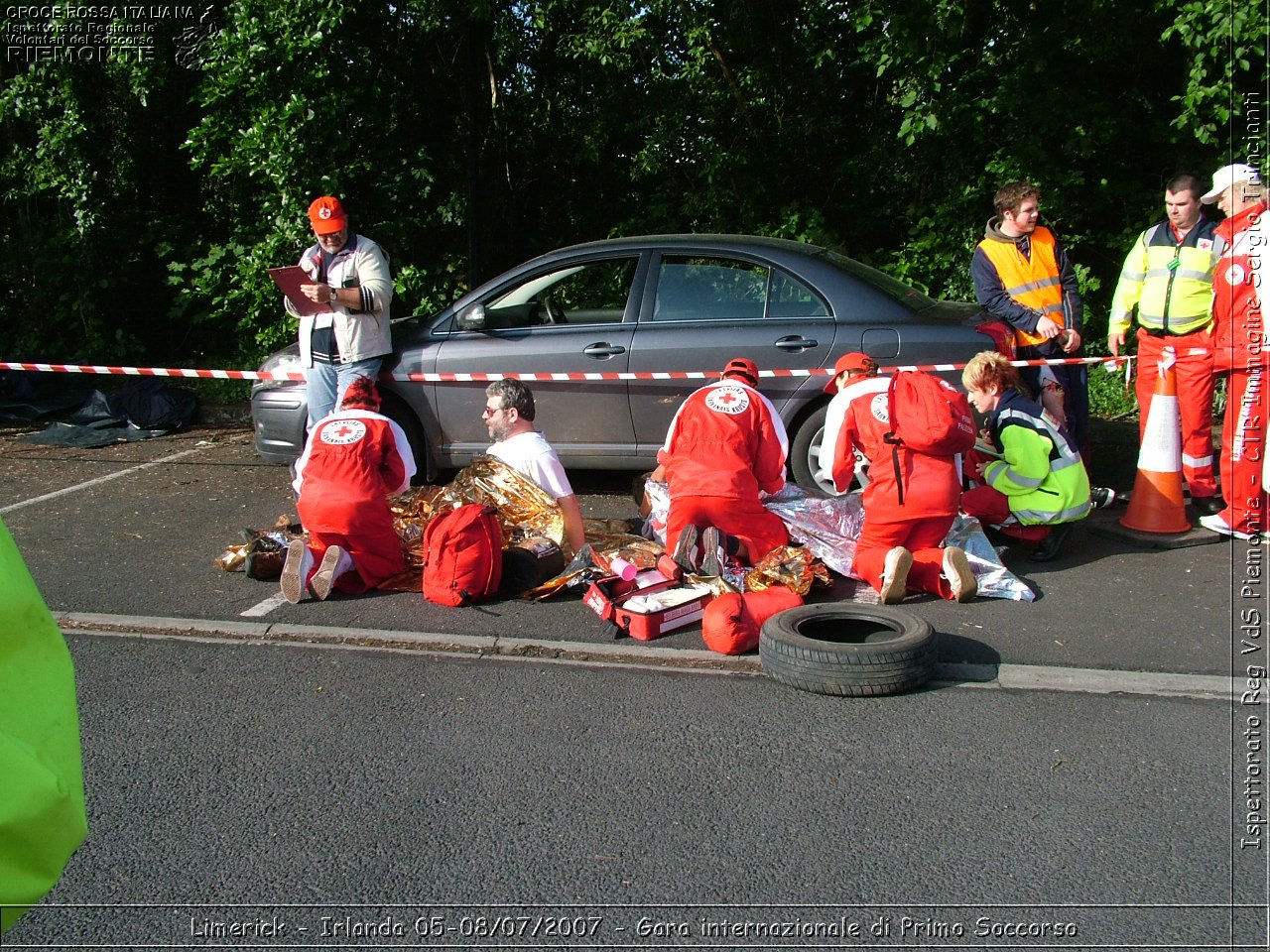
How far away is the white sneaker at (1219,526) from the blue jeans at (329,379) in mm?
5185

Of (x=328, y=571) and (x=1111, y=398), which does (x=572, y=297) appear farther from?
(x=1111, y=398)

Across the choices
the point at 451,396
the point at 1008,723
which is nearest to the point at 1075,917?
the point at 1008,723

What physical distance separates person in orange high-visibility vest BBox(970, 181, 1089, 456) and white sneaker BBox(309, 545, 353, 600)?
170 inches

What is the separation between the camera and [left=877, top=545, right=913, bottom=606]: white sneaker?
5051mm

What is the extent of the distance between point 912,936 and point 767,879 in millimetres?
419

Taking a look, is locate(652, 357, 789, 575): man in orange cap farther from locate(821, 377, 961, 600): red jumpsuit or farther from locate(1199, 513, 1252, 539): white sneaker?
locate(1199, 513, 1252, 539): white sneaker

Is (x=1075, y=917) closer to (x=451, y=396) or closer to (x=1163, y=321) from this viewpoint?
(x=1163, y=321)

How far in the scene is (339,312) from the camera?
7.30 m

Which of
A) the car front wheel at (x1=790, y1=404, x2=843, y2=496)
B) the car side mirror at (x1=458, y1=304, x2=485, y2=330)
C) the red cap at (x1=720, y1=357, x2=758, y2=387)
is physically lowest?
the car front wheel at (x1=790, y1=404, x2=843, y2=496)

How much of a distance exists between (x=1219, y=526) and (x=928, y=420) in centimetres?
226

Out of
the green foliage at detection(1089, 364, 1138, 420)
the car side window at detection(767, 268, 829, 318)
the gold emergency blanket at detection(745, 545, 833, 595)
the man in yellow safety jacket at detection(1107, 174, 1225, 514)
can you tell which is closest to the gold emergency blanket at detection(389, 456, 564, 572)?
the gold emergency blanket at detection(745, 545, 833, 595)

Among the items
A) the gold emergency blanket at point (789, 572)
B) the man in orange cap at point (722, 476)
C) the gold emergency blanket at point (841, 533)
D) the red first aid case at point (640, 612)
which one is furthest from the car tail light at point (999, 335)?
the red first aid case at point (640, 612)

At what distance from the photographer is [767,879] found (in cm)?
306

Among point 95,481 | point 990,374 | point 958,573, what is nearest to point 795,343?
point 990,374
